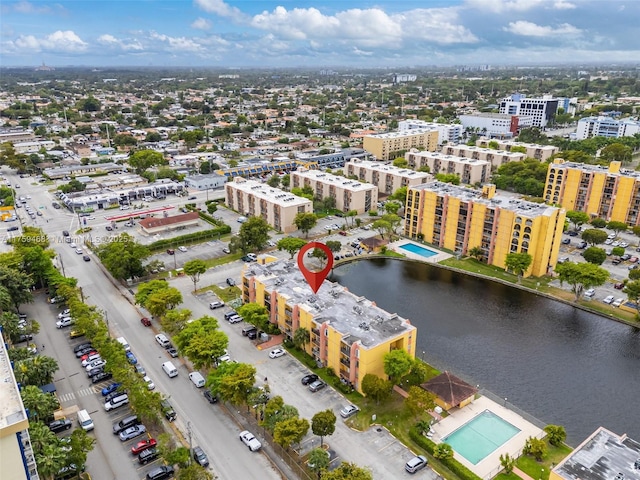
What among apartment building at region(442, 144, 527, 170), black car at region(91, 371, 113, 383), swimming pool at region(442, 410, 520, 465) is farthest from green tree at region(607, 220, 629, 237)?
black car at region(91, 371, 113, 383)

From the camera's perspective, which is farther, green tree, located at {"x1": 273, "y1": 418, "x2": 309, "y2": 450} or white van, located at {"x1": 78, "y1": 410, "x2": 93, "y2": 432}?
white van, located at {"x1": 78, "y1": 410, "x2": 93, "y2": 432}

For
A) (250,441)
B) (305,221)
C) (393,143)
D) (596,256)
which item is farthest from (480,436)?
(393,143)

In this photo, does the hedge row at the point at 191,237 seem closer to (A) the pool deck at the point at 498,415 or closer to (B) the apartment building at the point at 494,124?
(A) the pool deck at the point at 498,415

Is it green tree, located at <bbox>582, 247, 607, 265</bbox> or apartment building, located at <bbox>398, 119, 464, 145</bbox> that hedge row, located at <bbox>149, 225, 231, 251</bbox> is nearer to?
green tree, located at <bbox>582, 247, 607, 265</bbox>

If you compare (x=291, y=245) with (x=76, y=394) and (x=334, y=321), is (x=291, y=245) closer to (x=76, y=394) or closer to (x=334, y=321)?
(x=334, y=321)

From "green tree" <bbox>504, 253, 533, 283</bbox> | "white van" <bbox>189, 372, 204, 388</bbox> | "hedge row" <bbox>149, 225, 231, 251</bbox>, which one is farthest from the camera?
"hedge row" <bbox>149, 225, 231, 251</bbox>

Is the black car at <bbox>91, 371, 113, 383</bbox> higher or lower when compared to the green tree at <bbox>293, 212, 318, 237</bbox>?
lower
